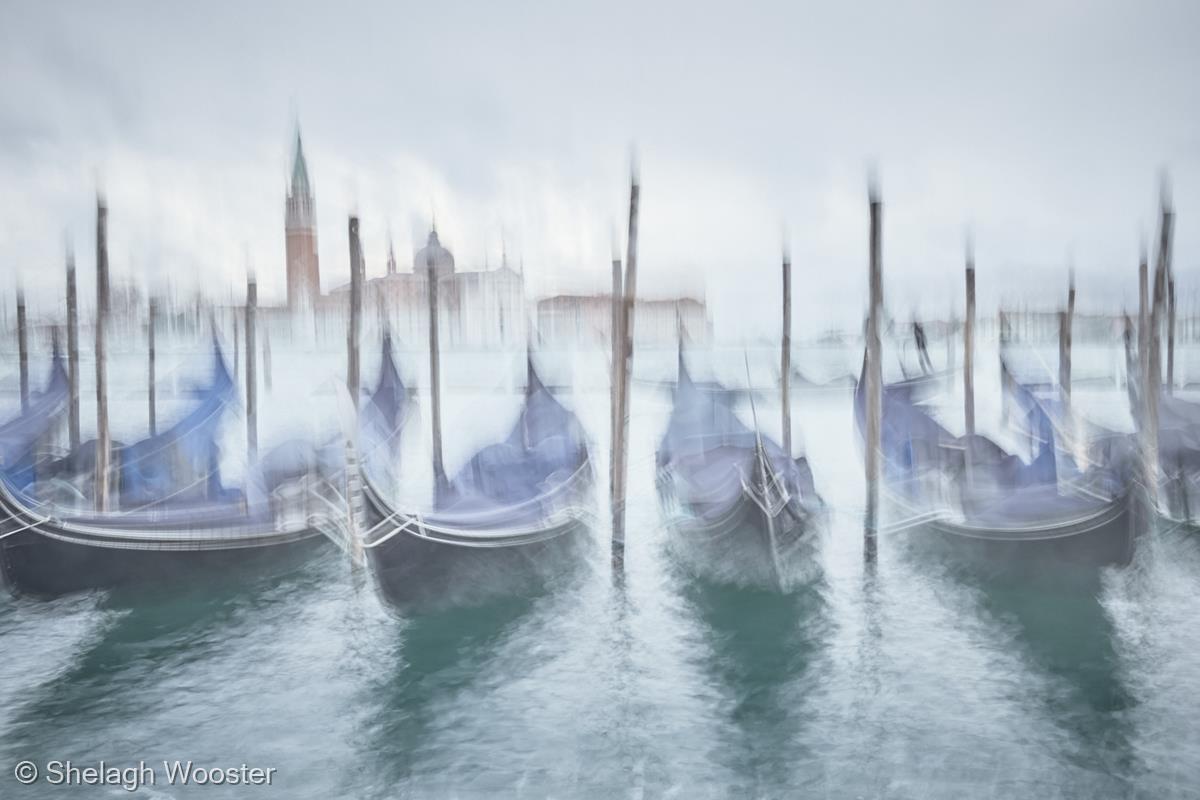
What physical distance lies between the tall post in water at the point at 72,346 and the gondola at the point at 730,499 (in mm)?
5031

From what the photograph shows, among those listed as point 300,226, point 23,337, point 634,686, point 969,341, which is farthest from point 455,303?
point 634,686

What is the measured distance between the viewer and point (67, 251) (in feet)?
21.3

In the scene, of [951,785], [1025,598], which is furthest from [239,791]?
[1025,598]

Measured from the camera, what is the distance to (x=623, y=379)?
5.45 metres

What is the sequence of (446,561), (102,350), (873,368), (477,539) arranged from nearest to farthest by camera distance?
(446,561) < (477,539) < (873,368) < (102,350)

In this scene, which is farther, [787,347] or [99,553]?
[787,347]

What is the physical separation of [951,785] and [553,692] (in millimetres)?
1912

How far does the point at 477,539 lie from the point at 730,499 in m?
1.85

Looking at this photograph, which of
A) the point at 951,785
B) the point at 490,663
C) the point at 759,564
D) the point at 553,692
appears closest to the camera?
the point at 951,785

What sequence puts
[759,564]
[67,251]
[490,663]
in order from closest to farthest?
[490,663] → [759,564] → [67,251]

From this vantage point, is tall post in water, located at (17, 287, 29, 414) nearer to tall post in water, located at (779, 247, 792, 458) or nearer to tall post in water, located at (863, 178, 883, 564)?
tall post in water, located at (779, 247, 792, 458)

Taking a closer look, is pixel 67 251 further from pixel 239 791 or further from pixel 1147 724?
pixel 1147 724

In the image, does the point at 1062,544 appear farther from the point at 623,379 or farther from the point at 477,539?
the point at 477,539

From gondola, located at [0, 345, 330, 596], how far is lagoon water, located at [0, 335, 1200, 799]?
162 mm
